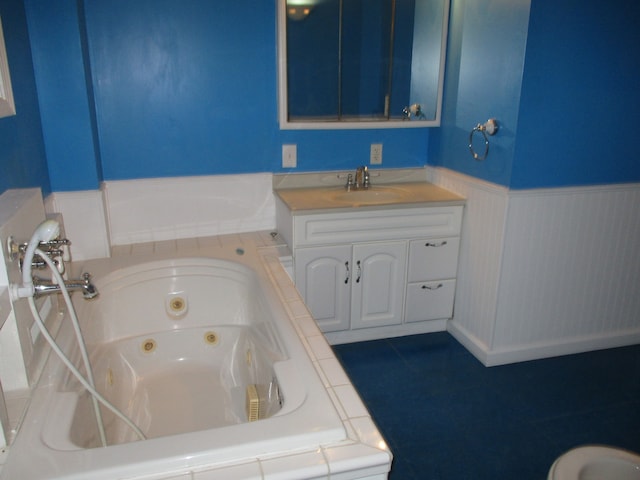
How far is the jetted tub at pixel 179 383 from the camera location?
1058 mm

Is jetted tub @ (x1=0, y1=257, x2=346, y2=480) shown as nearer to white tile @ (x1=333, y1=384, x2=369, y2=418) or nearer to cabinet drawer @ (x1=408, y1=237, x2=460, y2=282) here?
white tile @ (x1=333, y1=384, x2=369, y2=418)

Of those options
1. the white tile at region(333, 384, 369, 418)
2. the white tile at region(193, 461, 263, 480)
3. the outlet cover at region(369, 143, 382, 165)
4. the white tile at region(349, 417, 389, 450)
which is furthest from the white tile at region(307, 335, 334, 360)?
the outlet cover at region(369, 143, 382, 165)

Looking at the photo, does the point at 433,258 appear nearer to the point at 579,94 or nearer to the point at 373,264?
the point at 373,264

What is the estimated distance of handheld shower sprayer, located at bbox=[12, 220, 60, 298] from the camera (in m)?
1.24

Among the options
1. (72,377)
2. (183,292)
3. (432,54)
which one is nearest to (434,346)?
(183,292)

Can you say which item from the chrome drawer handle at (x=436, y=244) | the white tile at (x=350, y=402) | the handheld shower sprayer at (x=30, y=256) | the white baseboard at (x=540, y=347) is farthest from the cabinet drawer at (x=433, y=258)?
the handheld shower sprayer at (x=30, y=256)

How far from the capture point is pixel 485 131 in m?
2.25

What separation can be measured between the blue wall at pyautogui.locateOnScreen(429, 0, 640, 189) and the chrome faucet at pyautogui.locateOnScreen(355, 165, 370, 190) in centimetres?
58

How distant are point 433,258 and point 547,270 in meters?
0.53

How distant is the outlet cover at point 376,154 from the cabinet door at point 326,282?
63cm

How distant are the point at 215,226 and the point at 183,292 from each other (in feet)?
1.83

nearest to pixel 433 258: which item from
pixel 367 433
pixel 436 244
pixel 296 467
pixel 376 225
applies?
pixel 436 244

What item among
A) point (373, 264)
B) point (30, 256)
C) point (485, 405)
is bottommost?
point (485, 405)

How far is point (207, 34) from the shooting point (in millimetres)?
2344
